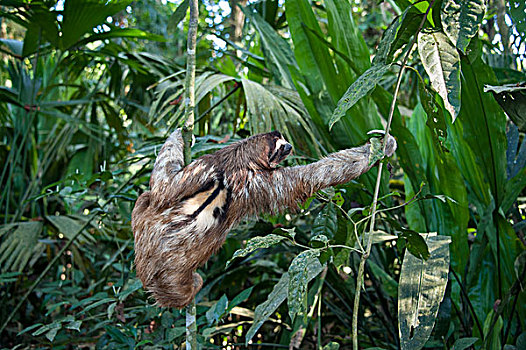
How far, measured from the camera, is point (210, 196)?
1.17 metres

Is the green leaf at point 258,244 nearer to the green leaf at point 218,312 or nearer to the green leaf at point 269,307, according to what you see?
the green leaf at point 269,307

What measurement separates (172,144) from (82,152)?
1.92 m

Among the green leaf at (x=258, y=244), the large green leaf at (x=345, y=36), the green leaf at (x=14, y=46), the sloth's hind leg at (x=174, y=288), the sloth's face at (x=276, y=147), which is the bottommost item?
the sloth's hind leg at (x=174, y=288)

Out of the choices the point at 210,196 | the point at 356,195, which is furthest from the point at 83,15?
the point at 356,195

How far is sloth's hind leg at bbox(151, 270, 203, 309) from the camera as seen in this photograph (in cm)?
120

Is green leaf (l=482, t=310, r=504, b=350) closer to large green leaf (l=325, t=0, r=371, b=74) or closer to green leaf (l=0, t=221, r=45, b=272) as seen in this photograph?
large green leaf (l=325, t=0, r=371, b=74)

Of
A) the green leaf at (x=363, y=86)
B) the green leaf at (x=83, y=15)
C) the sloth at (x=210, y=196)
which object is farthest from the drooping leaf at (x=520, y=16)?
the green leaf at (x=83, y=15)

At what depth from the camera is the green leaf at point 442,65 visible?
0.74 meters

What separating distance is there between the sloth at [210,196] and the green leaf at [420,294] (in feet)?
0.88

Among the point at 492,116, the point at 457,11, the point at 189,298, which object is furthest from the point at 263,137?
the point at 492,116

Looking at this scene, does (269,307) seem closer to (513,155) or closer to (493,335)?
(493,335)

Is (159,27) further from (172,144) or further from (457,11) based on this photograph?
(457,11)

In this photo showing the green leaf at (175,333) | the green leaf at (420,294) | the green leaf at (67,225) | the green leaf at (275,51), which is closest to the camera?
the green leaf at (420,294)

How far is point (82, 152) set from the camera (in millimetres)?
2967
